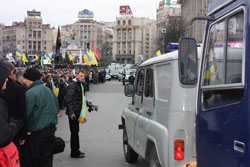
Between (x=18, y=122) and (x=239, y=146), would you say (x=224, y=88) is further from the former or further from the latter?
(x=18, y=122)

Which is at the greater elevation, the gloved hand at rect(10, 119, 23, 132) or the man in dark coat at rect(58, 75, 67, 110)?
the gloved hand at rect(10, 119, 23, 132)

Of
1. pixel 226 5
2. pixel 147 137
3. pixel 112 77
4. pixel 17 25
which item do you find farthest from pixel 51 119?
pixel 17 25

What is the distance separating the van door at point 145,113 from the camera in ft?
17.6

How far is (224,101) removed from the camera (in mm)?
3236

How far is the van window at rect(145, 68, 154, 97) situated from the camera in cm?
543

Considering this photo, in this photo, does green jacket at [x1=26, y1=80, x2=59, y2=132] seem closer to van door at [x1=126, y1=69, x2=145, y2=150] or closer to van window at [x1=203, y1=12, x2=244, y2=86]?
van door at [x1=126, y1=69, x2=145, y2=150]

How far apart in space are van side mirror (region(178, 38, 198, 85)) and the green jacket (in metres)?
2.08

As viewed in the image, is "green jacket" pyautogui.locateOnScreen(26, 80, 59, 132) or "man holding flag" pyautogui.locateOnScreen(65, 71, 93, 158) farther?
"man holding flag" pyautogui.locateOnScreen(65, 71, 93, 158)

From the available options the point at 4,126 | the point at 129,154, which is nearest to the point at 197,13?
the point at 129,154

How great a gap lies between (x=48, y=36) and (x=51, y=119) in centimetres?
17503

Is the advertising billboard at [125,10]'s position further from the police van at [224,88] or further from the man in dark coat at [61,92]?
the police van at [224,88]

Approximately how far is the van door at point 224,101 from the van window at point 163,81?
32.2 inches

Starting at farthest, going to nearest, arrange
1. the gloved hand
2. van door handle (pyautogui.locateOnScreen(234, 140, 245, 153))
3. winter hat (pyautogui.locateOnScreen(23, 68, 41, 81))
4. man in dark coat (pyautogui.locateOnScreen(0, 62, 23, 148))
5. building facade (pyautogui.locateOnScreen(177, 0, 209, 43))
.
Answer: building facade (pyautogui.locateOnScreen(177, 0, 209, 43)) → winter hat (pyautogui.locateOnScreen(23, 68, 41, 81)) → the gloved hand → man in dark coat (pyautogui.locateOnScreen(0, 62, 23, 148)) → van door handle (pyautogui.locateOnScreen(234, 140, 245, 153))

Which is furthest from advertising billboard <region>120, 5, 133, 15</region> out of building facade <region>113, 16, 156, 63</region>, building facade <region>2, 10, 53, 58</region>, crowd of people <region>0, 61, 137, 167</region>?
crowd of people <region>0, 61, 137, 167</region>
